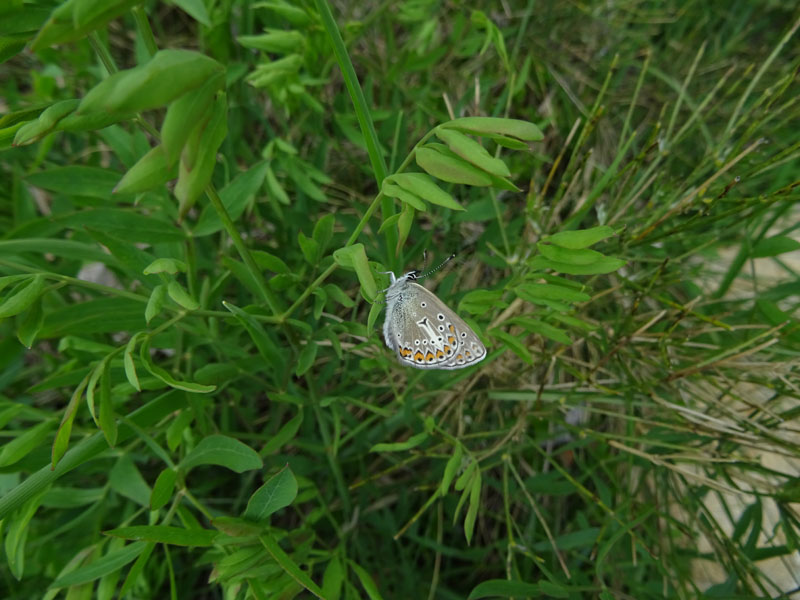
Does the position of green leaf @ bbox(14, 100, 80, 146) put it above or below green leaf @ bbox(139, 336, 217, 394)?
above

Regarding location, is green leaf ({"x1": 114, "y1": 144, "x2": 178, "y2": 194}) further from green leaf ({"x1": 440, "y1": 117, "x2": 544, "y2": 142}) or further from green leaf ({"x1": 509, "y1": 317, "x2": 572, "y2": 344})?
green leaf ({"x1": 509, "y1": 317, "x2": 572, "y2": 344})

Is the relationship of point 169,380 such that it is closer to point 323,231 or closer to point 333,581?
point 323,231

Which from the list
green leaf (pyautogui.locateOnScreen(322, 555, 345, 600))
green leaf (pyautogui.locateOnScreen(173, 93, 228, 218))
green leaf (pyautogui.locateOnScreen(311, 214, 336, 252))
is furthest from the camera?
green leaf (pyautogui.locateOnScreen(322, 555, 345, 600))

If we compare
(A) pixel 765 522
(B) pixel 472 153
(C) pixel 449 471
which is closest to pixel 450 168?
(B) pixel 472 153

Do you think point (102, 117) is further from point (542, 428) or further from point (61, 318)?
point (542, 428)

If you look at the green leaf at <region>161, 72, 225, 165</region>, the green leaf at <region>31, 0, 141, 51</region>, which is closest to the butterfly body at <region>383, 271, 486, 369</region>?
the green leaf at <region>161, 72, 225, 165</region>

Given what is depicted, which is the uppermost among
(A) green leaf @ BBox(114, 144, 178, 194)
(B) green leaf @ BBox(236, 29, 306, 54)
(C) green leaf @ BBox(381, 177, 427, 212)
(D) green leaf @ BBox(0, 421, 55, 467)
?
(A) green leaf @ BBox(114, 144, 178, 194)

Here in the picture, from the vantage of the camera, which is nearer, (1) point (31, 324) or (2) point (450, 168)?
(2) point (450, 168)
